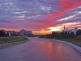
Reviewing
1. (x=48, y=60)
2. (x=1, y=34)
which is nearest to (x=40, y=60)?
(x=48, y=60)

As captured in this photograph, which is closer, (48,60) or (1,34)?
(48,60)

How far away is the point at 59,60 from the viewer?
1039 inches

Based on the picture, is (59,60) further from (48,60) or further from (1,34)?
(1,34)

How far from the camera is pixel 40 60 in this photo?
26.4 meters

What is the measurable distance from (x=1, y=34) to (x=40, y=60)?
92.8 meters

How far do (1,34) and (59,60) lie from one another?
9324 cm

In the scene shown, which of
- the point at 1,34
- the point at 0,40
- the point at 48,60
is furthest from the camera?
the point at 1,34

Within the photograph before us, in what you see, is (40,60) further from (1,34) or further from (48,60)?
(1,34)

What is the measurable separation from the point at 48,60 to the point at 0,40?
→ 52604 millimetres

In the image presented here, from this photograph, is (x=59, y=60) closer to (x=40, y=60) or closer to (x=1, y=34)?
(x=40, y=60)

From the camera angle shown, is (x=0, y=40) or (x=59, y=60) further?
(x=0, y=40)

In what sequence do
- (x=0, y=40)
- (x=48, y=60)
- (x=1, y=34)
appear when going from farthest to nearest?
(x=1, y=34) → (x=0, y=40) → (x=48, y=60)

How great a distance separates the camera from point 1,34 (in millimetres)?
117438

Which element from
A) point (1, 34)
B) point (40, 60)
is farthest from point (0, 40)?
point (40, 60)
